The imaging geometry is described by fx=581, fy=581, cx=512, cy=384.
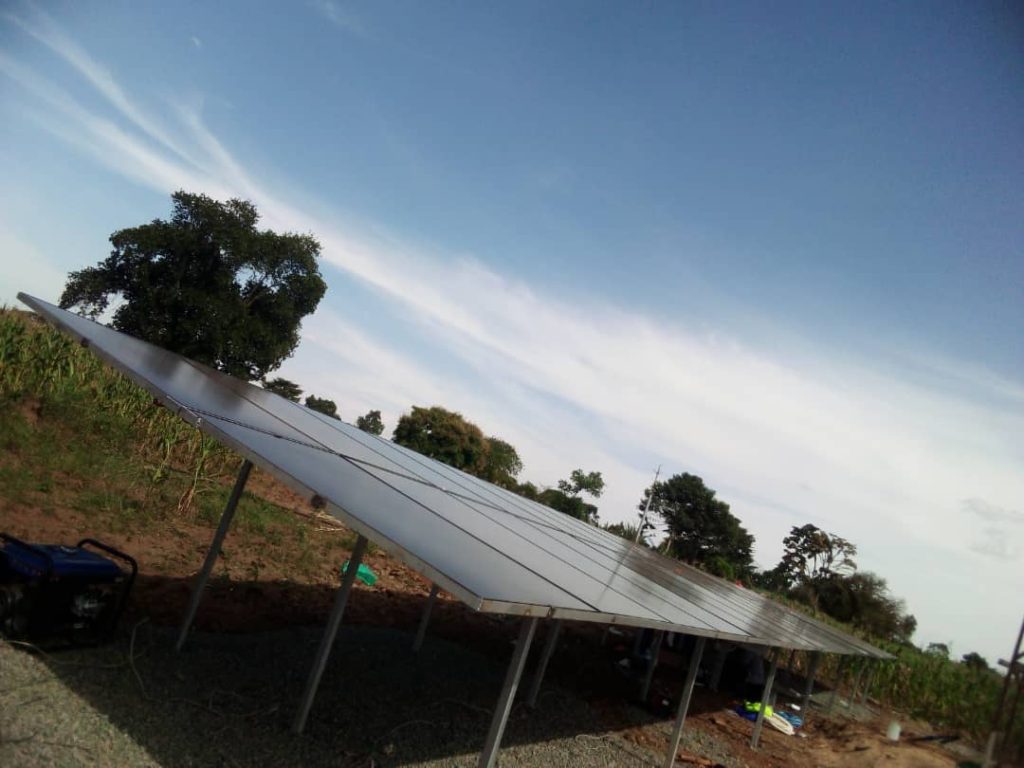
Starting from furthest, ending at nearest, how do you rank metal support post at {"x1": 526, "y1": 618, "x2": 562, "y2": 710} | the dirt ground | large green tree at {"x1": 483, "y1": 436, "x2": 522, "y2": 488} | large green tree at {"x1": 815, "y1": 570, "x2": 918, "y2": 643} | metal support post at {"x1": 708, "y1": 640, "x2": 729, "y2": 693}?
1. large green tree at {"x1": 483, "y1": 436, "x2": 522, "y2": 488}
2. large green tree at {"x1": 815, "y1": 570, "x2": 918, "y2": 643}
3. metal support post at {"x1": 708, "y1": 640, "x2": 729, "y2": 693}
4. metal support post at {"x1": 526, "y1": 618, "x2": 562, "y2": 710}
5. the dirt ground

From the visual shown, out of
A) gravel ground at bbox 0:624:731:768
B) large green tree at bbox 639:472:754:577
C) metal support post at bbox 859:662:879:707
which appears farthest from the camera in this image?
large green tree at bbox 639:472:754:577

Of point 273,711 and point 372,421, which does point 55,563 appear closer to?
point 273,711

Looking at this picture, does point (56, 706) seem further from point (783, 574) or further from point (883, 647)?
point (783, 574)

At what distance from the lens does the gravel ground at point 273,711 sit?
430 centimetres

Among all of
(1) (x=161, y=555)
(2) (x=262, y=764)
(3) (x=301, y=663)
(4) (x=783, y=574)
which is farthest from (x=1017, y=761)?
(4) (x=783, y=574)

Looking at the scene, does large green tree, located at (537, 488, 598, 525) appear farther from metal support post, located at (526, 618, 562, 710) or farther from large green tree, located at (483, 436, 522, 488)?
metal support post, located at (526, 618, 562, 710)

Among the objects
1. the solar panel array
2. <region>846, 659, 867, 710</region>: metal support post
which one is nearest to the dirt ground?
the solar panel array

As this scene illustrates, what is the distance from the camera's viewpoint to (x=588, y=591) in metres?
4.41

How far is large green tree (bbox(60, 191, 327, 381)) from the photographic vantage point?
3186cm

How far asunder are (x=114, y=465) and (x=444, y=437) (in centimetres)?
2594

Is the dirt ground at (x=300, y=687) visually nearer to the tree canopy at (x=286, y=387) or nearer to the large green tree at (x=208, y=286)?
the large green tree at (x=208, y=286)

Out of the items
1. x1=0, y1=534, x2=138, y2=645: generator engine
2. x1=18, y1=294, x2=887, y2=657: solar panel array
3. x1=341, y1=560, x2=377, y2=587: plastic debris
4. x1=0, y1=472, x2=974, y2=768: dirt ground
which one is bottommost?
x1=341, y1=560, x2=377, y2=587: plastic debris

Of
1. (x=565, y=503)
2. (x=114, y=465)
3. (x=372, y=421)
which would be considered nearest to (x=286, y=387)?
(x=372, y=421)

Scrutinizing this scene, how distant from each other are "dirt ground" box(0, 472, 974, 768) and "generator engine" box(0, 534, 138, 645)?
0.90ft
